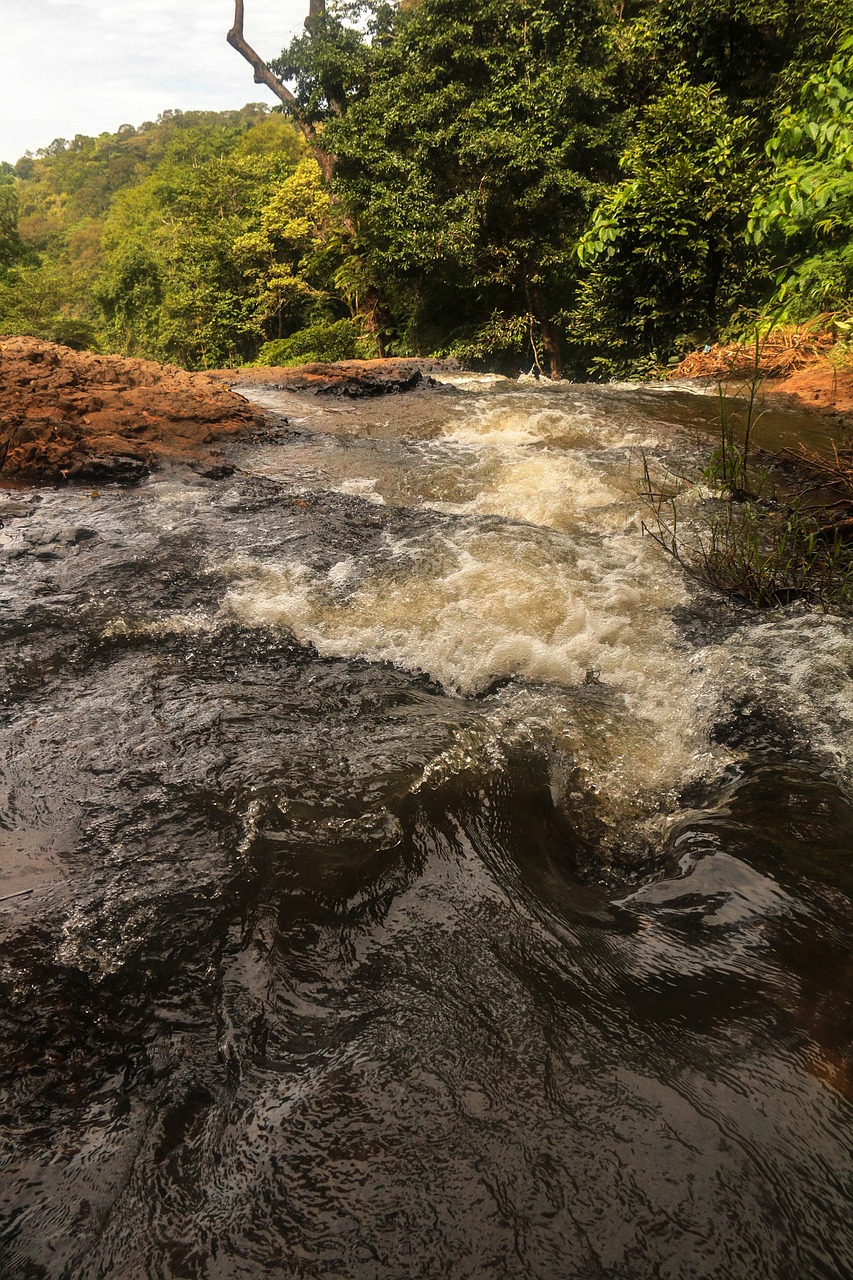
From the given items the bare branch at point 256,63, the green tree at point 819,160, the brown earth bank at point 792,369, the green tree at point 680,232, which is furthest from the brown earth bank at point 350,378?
the bare branch at point 256,63

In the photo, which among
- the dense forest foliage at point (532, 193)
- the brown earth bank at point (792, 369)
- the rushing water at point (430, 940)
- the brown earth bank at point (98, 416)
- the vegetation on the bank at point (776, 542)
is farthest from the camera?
the dense forest foliage at point (532, 193)

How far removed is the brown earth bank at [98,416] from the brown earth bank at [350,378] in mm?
2705

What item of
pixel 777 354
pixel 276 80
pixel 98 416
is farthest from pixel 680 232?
pixel 276 80

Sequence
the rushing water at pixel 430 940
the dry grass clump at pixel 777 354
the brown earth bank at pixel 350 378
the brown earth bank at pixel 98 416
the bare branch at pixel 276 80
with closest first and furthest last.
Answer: the rushing water at pixel 430 940, the brown earth bank at pixel 98 416, the dry grass clump at pixel 777 354, the brown earth bank at pixel 350 378, the bare branch at pixel 276 80

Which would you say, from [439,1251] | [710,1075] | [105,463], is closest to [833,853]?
[710,1075]

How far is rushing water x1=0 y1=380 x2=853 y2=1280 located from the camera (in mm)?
1192

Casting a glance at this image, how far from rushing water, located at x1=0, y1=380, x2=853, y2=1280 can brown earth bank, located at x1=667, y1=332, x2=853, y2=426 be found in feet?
16.4

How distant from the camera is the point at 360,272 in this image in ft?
53.5

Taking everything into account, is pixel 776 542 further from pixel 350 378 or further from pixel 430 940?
pixel 350 378

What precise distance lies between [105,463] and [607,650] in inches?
215

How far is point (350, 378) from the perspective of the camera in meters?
11.4

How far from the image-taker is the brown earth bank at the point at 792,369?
23.8ft

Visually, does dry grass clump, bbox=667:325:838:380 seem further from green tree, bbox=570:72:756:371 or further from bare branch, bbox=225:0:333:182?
bare branch, bbox=225:0:333:182

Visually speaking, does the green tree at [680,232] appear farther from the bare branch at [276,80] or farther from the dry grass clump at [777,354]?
the bare branch at [276,80]
